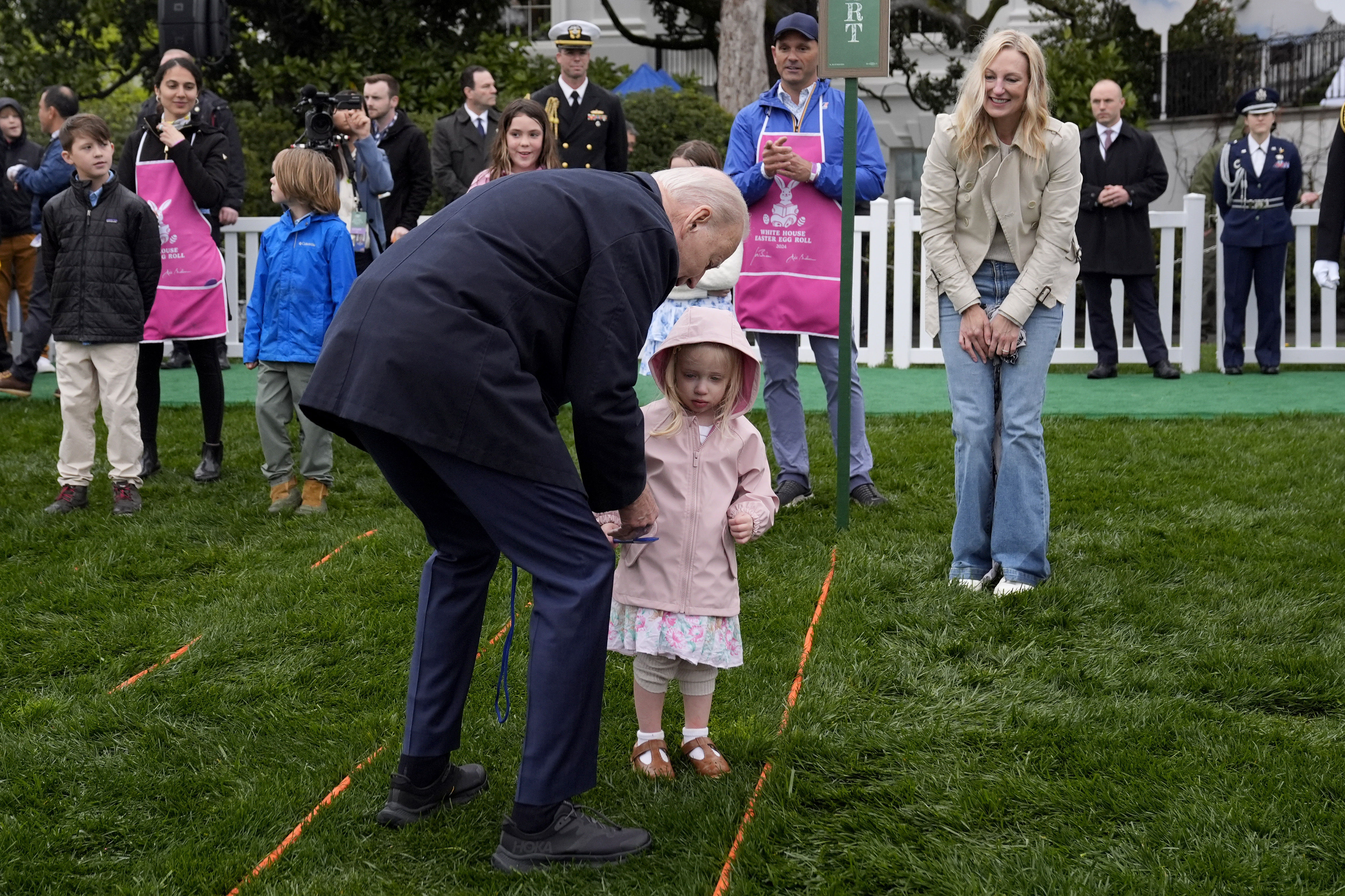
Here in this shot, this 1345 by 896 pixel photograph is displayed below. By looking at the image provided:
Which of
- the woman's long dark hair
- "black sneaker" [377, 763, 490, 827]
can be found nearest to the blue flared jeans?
the woman's long dark hair

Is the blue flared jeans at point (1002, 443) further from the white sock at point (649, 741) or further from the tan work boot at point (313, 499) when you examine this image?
the tan work boot at point (313, 499)

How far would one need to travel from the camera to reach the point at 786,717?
159 inches

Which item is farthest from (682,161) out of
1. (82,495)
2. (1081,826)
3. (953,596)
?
(1081,826)

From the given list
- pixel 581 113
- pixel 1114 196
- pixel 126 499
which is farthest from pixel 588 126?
pixel 1114 196

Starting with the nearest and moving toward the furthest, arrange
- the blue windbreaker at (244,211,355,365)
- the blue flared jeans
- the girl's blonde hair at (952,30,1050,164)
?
the girl's blonde hair at (952,30,1050,164) → the blue flared jeans → the blue windbreaker at (244,211,355,365)

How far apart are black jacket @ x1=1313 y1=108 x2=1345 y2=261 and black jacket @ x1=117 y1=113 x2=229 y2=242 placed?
557cm

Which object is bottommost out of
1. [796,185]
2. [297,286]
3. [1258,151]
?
[297,286]

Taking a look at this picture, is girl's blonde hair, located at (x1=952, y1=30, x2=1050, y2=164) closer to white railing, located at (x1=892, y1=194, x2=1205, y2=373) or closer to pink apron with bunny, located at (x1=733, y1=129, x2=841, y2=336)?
pink apron with bunny, located at (x1=733, y1=129, x2=841, y2=336)

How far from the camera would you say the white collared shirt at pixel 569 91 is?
8617 mm

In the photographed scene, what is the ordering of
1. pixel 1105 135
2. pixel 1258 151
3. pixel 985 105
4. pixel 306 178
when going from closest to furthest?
1. pixel 985 105
2. pixel 306 178
3. pixel 1105 135
4. pixel 1258 151

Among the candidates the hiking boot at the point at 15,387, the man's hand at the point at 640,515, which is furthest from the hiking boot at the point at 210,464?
the man's hand at the point at 640,515

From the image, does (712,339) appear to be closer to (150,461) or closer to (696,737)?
(696,737)

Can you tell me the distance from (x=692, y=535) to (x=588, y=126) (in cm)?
542

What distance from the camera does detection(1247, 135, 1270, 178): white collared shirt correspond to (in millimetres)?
10836
